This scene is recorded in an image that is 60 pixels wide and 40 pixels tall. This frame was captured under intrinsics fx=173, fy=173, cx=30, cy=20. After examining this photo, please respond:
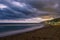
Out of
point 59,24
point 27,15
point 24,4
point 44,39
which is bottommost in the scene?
Answer: point 44,39

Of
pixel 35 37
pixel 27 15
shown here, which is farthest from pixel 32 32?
pixel 27 15

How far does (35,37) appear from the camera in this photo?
162 cm

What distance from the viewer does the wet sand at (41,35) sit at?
5.24ft

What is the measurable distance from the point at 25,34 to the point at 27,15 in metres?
0.18

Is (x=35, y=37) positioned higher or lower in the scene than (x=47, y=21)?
lower

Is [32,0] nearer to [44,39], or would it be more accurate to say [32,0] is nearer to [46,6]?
[46,6]

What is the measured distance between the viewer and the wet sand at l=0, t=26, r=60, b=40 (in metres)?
1.60

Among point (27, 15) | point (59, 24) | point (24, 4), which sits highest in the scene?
point (24, 4)

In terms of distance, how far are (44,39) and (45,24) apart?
0.47 feet

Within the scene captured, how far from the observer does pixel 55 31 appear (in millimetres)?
1597

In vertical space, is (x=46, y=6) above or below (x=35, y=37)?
above

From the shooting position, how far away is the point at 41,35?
5.29ft

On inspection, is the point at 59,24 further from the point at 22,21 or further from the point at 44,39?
the point at 22,21

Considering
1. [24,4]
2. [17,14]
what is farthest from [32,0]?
[17,14]
